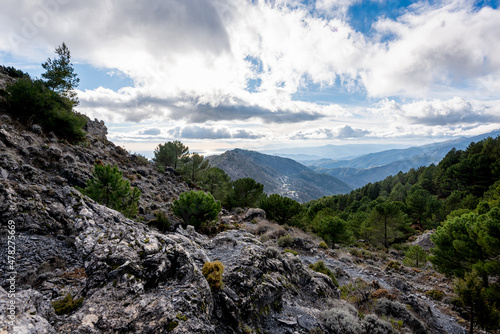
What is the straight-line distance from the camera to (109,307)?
494 cm

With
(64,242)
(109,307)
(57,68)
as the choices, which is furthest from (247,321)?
(57,68)

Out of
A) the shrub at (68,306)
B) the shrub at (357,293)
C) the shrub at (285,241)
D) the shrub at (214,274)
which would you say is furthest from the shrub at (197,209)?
the shrub at (68,306)

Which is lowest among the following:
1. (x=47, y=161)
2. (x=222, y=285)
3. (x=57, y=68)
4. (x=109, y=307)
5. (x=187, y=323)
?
(x=222, y=285)

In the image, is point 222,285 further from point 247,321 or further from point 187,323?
point 187,323

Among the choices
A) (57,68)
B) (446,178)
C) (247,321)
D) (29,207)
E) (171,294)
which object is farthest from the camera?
(446,178)

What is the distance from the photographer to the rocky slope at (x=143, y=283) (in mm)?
4836

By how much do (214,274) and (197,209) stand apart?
13.1m

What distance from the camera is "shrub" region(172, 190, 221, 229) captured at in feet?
66.2

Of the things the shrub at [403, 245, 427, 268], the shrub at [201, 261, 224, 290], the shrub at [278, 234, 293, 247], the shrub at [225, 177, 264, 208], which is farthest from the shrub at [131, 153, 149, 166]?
the shrub at [403, 245, 427, 268]

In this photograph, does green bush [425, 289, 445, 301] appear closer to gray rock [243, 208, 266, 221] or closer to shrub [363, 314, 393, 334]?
shrub [363, 314, 393, 334]

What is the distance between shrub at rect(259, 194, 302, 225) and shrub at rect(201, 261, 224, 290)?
990 inches

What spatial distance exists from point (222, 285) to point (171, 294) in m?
2.36

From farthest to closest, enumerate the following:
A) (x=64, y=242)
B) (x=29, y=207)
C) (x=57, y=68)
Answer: (x=57, y=68) < (x=29, y=207) < (x=64, y=242)

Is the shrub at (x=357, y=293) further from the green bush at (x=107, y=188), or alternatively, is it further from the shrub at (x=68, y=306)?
the green bush at (x=107, y=188)
